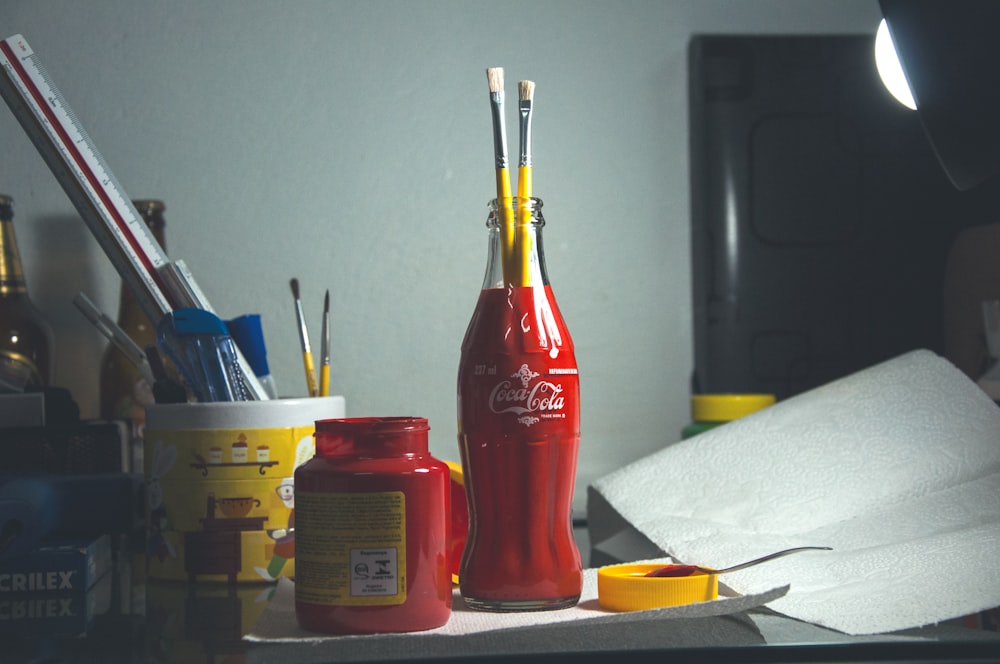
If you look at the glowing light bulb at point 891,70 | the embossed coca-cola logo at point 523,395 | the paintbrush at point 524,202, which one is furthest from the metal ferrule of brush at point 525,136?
the glowing light bulb at point 891,70

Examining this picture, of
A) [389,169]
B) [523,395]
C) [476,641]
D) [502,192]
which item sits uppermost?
[389,169]

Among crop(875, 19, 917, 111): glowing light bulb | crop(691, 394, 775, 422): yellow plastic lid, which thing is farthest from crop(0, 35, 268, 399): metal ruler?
crop(875, 19, 917, 111): glowing light bulb

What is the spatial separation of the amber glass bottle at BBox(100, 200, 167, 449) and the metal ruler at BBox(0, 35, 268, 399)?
213 mm

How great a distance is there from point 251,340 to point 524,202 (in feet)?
0.85

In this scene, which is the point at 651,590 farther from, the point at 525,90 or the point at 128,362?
the point at 128,362

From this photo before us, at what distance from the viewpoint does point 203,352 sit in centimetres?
60

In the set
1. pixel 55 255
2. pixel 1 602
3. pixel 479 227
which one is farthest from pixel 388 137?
pixel 1 602

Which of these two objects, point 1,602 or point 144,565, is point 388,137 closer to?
point 144,565

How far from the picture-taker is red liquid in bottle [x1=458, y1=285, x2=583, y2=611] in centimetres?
48

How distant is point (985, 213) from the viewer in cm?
93

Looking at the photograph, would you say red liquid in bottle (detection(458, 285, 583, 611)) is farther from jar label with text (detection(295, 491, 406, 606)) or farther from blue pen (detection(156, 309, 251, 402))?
blue pen (detection(156, 309, 251, 402))

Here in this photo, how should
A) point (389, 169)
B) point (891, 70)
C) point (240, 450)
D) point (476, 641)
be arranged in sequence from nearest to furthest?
1. point (476, 641)
2. point (240, 450)
3. point (891, 70)
4. point (389, 169)

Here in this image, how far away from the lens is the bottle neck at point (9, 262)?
2.67ft

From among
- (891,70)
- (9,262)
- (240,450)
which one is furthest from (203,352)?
(891,70)
